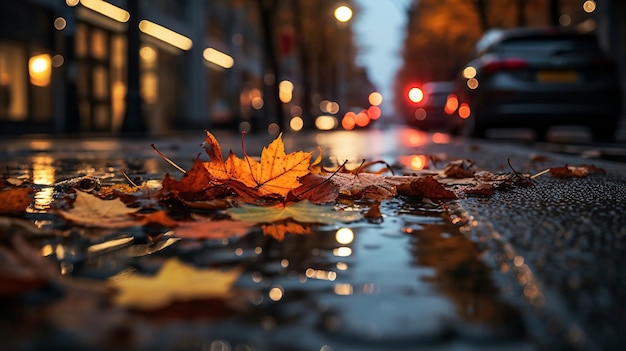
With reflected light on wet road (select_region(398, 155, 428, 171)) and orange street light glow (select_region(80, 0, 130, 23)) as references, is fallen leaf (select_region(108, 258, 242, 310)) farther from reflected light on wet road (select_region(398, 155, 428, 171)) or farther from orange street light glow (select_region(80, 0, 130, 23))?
orange street light glow (select_region(80, 0, 130, 23))

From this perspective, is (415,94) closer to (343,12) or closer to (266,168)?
(343,12)

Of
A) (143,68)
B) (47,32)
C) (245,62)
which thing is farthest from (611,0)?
(245,62)

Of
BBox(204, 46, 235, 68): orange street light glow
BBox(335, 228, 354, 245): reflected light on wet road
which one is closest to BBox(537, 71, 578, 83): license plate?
BBox(335, 228, 354, 245): reflected light on wet road

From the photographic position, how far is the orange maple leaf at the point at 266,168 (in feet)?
7.81

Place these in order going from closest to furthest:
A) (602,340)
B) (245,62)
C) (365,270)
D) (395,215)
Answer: (602,340), (365,270), (395,215), (245,62)

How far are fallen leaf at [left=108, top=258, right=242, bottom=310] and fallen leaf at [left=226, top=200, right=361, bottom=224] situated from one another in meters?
0.81

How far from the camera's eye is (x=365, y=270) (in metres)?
1.42

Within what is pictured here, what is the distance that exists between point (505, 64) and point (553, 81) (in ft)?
2.38

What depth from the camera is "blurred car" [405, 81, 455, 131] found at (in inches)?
924

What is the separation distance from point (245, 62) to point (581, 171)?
125 ft

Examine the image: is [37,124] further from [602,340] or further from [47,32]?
[602,340]

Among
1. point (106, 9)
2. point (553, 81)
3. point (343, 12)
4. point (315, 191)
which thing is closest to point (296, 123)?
point (343, 12)

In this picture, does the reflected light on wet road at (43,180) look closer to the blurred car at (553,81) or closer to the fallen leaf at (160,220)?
the fallen leaf at (160,220)

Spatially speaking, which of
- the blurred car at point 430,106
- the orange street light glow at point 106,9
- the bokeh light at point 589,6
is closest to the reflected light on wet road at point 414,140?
the blurred car at point 430,106
